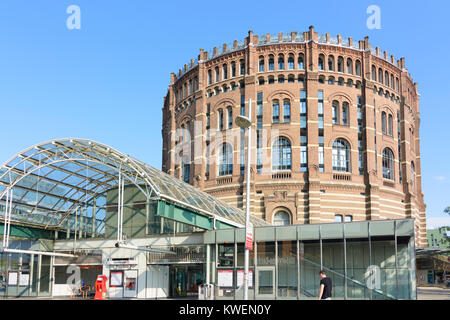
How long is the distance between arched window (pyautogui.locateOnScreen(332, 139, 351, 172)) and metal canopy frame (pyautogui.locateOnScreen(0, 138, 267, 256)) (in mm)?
21940

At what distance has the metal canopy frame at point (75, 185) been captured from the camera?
32250 millimetres

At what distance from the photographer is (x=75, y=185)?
40312 mm

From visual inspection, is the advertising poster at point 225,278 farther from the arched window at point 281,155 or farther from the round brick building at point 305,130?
the arched window at point 281,155

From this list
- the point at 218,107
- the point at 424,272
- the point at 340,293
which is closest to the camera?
the point at 340,293

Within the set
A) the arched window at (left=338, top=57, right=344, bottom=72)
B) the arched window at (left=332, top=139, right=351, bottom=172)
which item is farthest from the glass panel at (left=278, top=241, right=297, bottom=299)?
the arched window at (left=338, top=57, right=344, bottom=72)

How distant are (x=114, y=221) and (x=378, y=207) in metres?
31.1

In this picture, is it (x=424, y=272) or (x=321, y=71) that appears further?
(x=424, y=272)

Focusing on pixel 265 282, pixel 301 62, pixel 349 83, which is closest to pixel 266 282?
pixel 265 282

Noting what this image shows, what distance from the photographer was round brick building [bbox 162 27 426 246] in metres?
56.2

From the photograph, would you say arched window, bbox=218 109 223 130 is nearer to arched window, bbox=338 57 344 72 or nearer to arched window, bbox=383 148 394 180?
arched window, bbox=338 57 344 72

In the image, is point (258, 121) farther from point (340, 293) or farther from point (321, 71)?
point (340, 293)

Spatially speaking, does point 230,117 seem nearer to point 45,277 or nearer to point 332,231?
point 45,277
